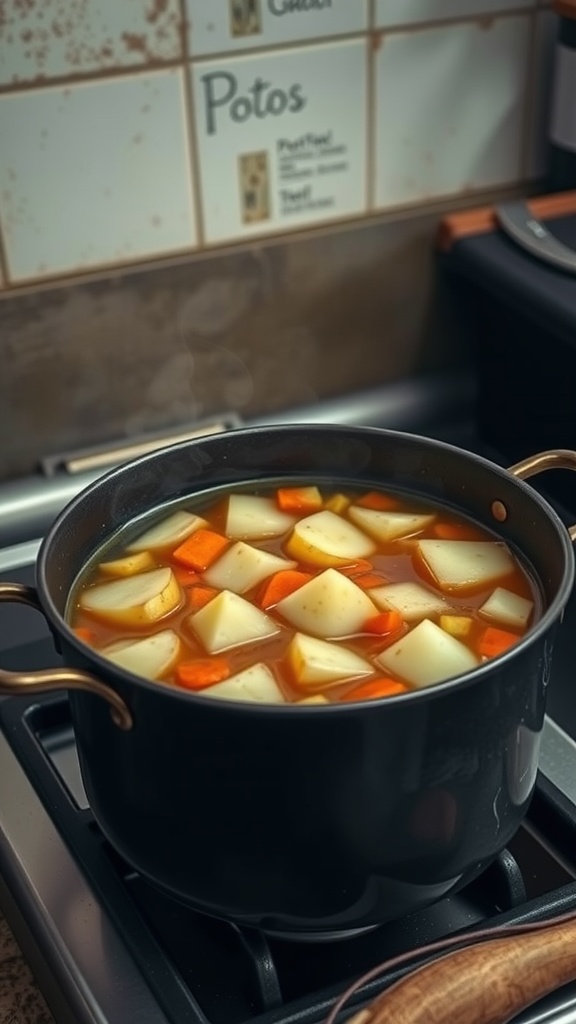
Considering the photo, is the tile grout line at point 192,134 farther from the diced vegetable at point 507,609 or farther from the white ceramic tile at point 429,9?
the diced vegetable at point 507,609

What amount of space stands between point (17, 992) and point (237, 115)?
2.24 feet

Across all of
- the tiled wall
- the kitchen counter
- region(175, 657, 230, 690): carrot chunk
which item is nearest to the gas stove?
the kitchen counter

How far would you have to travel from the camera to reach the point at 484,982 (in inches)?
26.2

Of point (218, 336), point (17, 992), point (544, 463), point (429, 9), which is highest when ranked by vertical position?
point (429, 9)

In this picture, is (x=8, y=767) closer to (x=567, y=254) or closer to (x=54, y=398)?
(x=54, y=398)

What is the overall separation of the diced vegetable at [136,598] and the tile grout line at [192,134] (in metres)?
0.40

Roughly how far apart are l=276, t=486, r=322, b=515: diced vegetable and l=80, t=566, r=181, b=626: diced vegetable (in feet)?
0.32

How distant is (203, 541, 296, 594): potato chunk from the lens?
789 millimetres

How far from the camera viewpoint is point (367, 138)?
113cm

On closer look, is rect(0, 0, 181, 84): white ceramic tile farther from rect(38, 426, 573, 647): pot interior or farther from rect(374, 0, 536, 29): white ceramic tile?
rect(38, 426, 573, 647): pot interior

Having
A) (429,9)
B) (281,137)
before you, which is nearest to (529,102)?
(429,9)

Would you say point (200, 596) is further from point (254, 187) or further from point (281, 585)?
point (254, 187)

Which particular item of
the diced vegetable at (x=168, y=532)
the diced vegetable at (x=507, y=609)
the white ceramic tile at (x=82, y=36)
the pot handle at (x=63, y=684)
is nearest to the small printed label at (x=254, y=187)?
the white ceramic tile at (x=82, y=36)

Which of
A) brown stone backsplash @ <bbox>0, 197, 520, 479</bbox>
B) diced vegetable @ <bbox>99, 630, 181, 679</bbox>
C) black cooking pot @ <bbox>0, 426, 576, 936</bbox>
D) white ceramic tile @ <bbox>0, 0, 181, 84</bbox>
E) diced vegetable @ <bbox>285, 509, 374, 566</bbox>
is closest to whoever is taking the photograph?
black cooking pot @ <bbox>0, 426, 576, 936</bbox>
